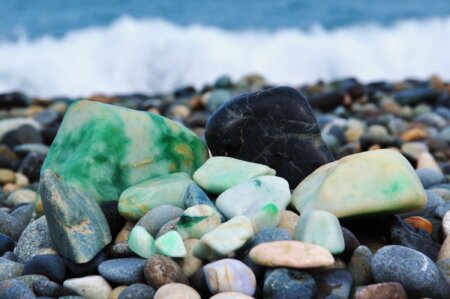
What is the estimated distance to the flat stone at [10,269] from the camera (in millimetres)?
2139

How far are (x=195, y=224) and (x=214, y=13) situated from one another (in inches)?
519

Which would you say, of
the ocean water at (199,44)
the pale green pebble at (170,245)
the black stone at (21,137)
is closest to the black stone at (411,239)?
the pale green pebble at (170,245)

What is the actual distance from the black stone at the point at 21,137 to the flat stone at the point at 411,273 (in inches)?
149

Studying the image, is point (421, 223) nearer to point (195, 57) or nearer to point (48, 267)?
point (48, 267)

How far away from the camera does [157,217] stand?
2.25 meters

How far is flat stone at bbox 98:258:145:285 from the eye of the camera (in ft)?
6.52

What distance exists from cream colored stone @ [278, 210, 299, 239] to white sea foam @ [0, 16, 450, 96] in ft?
27.3

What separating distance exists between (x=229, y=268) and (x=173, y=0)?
46.6 ft

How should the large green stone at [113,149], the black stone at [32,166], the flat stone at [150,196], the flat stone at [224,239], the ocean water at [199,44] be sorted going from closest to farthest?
the flat stone at [224,239] → the flat stone at [150,196] → the large green stone at [113,149] → the black stone at [32,166] → the ocean water at [199,44]

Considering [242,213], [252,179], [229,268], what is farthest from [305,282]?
[252,179]

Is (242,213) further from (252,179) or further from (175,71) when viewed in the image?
(175,71)

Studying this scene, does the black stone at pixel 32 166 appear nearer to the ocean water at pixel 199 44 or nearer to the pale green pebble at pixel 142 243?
the pale green pebble at pixel 142 243

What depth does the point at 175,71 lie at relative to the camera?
10922 mm

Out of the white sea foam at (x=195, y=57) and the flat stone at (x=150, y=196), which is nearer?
the flat stone at (x=150, y=196)
